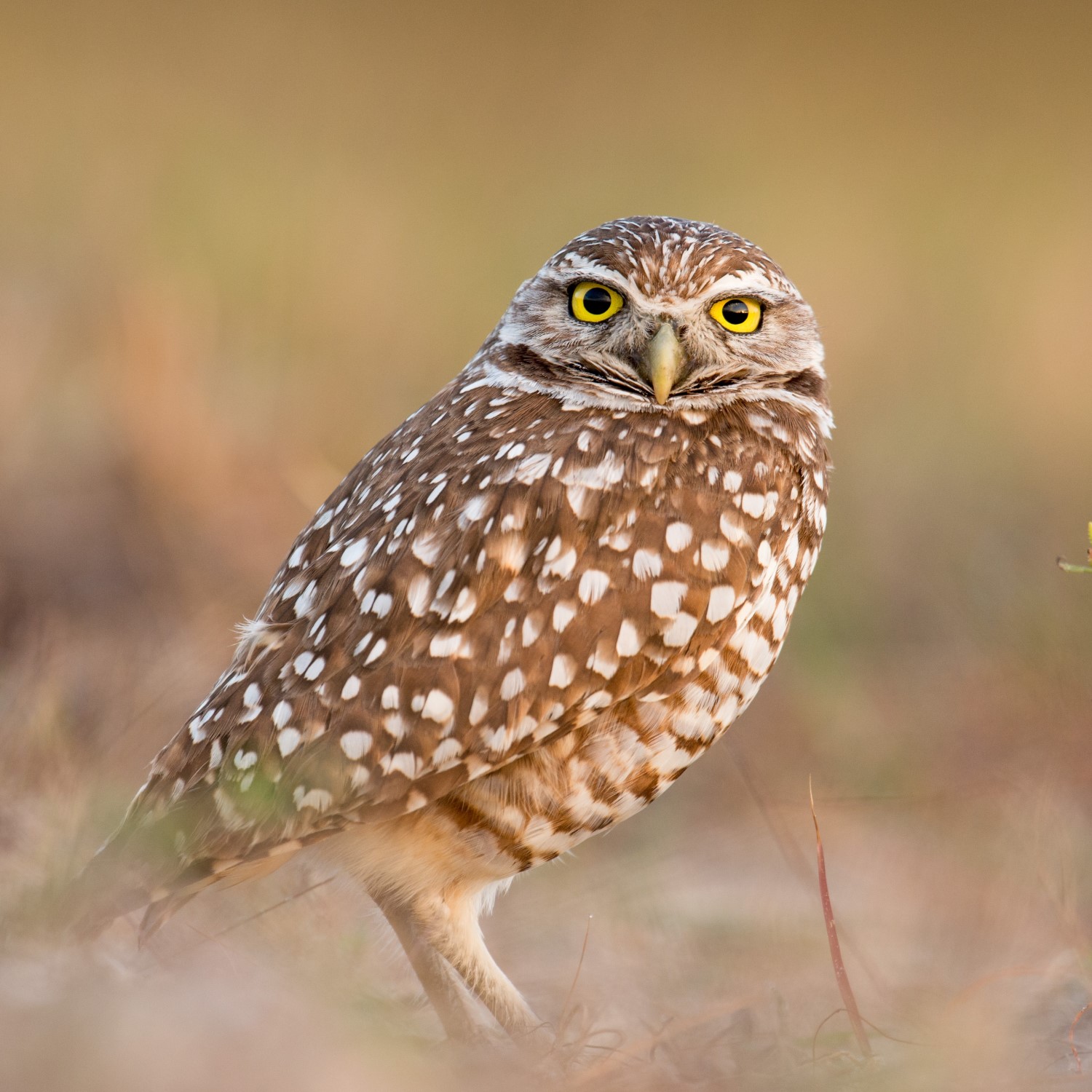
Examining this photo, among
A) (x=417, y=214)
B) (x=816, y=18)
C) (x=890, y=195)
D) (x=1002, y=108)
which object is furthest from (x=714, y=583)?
(x=816, y=18)

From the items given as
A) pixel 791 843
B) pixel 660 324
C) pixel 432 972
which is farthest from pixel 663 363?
pixel 432 972

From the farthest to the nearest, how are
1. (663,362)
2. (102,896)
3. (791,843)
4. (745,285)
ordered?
1. (791,843)
2. (745,285)
3. (663,362)
4. (102,896)

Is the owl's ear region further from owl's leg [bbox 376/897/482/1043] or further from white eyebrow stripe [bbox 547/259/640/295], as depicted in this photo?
owl's leg [bbox 376/897/482/1043]

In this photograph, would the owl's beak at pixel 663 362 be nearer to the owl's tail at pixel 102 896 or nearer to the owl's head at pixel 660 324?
the owl's head at pixel 660 324

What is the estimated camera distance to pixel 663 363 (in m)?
2.71

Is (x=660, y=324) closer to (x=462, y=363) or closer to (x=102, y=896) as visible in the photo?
(x=102, y=896)

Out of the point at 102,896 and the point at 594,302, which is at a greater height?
the point at 594,302

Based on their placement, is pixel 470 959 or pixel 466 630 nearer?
pixel 466 630

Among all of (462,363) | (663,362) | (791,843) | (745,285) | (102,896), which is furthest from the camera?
(462,363)

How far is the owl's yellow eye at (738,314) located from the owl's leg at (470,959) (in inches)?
53.6

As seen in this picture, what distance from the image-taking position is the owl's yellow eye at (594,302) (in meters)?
2.86

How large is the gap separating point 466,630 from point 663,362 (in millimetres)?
696

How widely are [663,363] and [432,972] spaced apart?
4.47 ft

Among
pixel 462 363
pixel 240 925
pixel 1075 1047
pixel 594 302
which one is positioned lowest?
pixel 1075 1047
